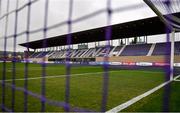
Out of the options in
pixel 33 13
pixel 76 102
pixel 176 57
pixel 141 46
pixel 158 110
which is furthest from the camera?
pixel 141 46

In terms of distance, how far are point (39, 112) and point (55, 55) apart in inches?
1227

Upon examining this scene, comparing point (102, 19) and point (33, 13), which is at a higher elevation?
point (33, 13)

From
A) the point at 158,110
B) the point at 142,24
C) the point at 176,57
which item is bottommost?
the point at 158,110

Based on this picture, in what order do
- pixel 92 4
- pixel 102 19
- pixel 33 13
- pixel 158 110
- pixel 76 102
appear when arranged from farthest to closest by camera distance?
1. pixel 76 102
2. pixel 158 110
3. pixel 33 13
4. pixel 92 4
5. pixel 102 19

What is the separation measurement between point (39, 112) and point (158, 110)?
7.46ft

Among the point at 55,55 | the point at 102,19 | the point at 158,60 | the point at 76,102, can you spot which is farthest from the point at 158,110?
the point at 55,55

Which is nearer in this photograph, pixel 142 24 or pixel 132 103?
pixel 132 103

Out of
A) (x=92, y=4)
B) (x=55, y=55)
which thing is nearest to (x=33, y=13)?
(x=92, y=4)

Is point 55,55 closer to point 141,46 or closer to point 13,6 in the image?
point 141,46

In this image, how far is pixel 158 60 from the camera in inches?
1059

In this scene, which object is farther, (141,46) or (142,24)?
(141,46)

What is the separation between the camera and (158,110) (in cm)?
483

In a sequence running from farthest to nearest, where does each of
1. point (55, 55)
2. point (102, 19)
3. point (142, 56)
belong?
point (55, 55)
point (142, 56)
point (102, 19)

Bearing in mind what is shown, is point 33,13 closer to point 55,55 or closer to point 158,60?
point 158,60
